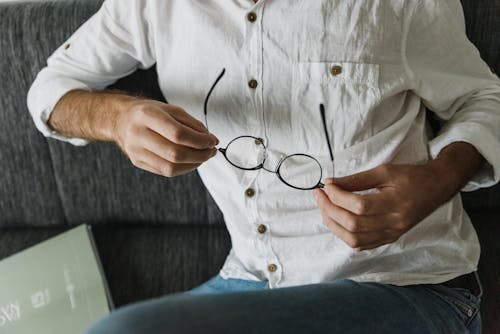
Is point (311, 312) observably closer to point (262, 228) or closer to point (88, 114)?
point (262, 228)

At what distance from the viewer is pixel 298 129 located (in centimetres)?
79

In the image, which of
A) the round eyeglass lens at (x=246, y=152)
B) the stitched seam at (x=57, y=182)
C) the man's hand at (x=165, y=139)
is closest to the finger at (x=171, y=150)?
the man's hand at (x=165, y=139)

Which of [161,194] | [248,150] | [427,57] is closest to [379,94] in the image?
[427,57]

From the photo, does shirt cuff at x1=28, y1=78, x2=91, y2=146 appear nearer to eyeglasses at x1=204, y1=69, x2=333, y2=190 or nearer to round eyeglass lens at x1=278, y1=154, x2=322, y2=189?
eyeglasses at x1=204, y1=69, x2=333, y2=190

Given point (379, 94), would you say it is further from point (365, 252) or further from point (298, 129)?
point (365, 252)

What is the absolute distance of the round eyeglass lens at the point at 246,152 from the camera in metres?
0.82

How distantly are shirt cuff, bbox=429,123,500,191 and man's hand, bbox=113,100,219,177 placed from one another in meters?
0.36

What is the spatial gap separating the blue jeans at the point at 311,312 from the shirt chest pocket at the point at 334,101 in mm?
227

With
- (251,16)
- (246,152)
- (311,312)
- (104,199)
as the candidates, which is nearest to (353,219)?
(311,312)

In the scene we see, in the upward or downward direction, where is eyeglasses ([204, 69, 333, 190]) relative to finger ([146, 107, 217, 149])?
downward

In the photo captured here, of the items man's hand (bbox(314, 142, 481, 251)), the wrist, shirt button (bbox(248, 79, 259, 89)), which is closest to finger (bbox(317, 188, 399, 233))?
man's hand (bbox(314, 142, 481, 251))

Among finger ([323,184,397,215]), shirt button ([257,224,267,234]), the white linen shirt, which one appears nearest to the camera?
finger ([323,184,397,215])

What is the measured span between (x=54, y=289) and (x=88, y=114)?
0.43m

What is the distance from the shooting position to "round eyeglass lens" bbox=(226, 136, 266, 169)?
0.82 metres
